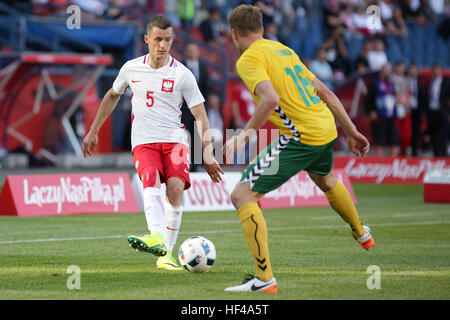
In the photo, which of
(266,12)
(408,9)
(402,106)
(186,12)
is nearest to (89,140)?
(402,106)

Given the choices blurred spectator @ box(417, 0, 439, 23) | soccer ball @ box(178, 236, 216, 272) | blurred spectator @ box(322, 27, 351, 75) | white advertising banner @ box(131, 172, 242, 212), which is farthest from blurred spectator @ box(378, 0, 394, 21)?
soccer ball @ box(178, 236, 216, 272)

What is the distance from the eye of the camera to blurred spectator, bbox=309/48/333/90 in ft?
86.2

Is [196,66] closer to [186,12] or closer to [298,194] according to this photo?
[298,194]

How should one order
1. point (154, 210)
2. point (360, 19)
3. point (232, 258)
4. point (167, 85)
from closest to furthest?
point (154, 210) < point (167, 85) < point (232, 258) < point (360, 19)

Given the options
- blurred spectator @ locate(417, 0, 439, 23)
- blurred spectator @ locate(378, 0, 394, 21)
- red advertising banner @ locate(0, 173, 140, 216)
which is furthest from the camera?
blurred spectator @ locate(417, 0, 439, 23)

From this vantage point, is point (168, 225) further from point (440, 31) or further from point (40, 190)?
point (440, 31)

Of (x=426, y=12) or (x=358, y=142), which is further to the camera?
(x=426, y=12)

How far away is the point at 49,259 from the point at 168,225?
1348 mm

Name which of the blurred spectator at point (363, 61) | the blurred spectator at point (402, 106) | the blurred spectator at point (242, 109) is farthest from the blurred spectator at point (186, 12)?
the blurred spectator at point (402, 106)

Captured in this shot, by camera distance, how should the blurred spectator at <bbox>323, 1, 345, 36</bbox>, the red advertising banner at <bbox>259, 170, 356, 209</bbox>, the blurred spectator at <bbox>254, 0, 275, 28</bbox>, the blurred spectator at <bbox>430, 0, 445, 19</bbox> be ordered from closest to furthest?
the red advertising banner at <bbox>259, 170, 356, 209</bbox> < the blurred spectator at <bbox>254, 0, 275, 28</bbox> < the blurred spectator at <bbox>323, 1, 345, 36</bbox> < the blurred spectator at <bbox>430, 0, 445, 19</bbox>

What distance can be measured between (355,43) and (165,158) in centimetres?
2123

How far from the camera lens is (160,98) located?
9.34 metres

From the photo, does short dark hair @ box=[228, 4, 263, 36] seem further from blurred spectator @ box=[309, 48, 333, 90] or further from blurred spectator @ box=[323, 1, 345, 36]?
blurred spectator @ box=[323, 1, 345, 36]

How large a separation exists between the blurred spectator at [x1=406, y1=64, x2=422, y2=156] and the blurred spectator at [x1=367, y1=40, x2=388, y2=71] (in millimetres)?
3042
